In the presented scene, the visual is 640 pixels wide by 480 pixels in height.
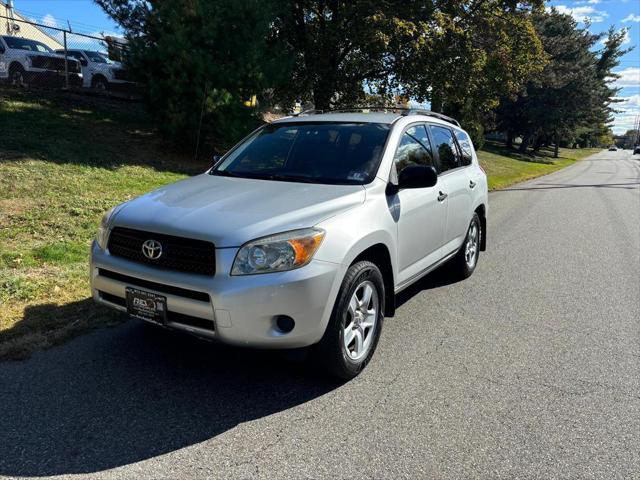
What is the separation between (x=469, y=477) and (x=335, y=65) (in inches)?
635

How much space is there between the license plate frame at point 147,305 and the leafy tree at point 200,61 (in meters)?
9.22

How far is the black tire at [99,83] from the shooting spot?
60.0ft

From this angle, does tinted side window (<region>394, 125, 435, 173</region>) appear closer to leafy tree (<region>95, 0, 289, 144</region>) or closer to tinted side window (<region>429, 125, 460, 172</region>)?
tinted side window (<region>429, 125, 460, 172</region>)

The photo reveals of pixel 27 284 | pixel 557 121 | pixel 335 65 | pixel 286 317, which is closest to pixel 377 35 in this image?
pixel 335 65

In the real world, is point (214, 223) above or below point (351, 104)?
below

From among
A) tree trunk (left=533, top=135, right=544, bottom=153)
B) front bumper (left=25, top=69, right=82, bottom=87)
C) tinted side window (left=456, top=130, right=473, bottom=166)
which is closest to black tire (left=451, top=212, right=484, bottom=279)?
tinted side window (left=456, top=130, right=473, bottom=166)

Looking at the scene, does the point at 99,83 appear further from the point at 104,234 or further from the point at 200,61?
the point at 104,234

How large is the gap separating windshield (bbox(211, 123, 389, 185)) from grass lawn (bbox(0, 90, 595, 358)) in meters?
1.77

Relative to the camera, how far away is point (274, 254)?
3.10 m

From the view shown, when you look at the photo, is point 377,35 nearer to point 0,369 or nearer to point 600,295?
point 600,295

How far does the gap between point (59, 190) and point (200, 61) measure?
15.9 feet

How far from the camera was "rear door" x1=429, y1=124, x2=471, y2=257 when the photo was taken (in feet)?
16.8

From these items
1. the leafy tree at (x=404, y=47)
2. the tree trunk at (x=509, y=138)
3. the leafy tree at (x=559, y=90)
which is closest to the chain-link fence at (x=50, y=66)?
the leafy tree at (x=404, y=47)

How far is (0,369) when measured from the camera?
359cm
